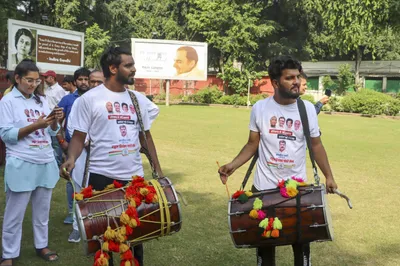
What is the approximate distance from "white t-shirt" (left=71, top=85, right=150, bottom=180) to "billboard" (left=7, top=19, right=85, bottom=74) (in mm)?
13040

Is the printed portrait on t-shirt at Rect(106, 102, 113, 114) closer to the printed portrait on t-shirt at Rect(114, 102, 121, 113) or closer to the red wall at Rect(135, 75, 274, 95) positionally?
the printed portrait on t-shirt at Rect(114, 102, 121, 113)

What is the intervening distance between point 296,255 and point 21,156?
266cm

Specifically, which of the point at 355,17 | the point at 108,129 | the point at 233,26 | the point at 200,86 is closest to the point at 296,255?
the point at 108,129

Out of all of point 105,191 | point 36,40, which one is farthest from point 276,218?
point 36,40

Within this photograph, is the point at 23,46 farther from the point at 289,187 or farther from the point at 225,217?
the point at 289,187

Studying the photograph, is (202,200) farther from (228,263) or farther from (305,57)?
(305,57)

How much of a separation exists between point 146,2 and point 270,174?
1766 inches

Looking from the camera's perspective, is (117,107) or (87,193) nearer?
(87,193)

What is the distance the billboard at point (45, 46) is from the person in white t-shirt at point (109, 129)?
42.7ft

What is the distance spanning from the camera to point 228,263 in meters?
4.78

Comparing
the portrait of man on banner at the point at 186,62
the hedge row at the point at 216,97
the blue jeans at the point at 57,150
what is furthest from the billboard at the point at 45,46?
the hedge row at the point at 216,97

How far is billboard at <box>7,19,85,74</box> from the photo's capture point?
626 inches

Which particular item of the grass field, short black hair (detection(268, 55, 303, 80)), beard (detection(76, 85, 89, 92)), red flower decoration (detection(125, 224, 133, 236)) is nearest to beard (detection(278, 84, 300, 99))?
short black hair (detection(268, 55, 303, 80))

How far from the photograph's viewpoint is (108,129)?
3686mm
